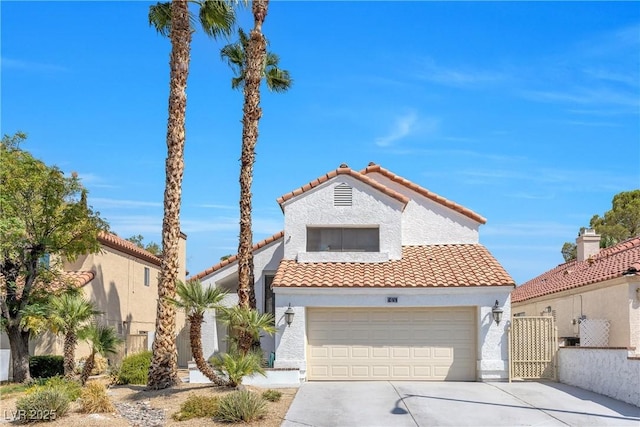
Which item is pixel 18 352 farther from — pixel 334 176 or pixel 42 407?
pixel 334 176

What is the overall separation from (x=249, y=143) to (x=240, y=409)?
10.4 m

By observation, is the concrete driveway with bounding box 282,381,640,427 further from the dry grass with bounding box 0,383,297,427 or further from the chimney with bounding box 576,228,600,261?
the chimney with bounding box 576,228,600,261

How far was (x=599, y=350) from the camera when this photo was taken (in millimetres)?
19703

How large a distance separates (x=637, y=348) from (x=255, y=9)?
623 inches

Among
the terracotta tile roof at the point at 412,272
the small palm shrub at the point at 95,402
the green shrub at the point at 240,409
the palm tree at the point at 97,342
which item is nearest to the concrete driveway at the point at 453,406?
the green shrub at the point at 240,409

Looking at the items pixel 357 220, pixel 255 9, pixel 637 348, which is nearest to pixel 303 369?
pixel 357 220

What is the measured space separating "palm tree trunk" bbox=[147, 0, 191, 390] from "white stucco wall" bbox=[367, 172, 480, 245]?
9.61 m

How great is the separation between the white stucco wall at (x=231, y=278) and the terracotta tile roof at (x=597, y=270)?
10695 millimetres

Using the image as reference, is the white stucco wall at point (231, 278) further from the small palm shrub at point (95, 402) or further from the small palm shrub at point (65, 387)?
the small palm shrub at point (95, 402)

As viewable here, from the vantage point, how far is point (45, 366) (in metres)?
24.5

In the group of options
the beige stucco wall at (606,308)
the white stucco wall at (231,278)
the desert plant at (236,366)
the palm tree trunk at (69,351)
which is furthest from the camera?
the white stucco wall at (231,278)

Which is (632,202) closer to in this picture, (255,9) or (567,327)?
(567,327)

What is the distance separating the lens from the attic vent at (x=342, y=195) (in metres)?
25.6

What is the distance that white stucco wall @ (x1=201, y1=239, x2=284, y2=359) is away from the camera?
88.0 feet
